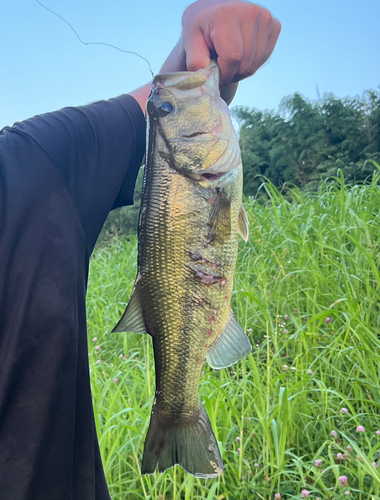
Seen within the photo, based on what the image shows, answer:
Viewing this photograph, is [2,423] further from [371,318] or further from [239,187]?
[371,318]

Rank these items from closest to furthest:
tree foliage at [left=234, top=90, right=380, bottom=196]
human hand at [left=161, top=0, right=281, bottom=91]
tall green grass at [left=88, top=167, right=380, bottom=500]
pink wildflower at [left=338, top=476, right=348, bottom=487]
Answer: human hand at [left=161, top=0, right=281, bottom=91]
pink wildflower at [left=338, top=476, right=348, bottom=487]
tall green grass at [left=88, top=167, right=380, bottom=500]
tree foliage at [left=234, top=90, right=380, bottom=196]

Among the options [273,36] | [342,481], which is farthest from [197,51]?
[342,481]

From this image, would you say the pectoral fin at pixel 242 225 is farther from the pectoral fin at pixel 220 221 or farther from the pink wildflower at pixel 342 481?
the pink wildflower at pixel 342 481

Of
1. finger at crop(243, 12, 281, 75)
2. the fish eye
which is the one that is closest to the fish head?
the fish eye

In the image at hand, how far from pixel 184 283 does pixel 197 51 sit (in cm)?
56

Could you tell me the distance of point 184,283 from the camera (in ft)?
3.32

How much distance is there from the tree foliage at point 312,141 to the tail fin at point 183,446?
16.6 metres

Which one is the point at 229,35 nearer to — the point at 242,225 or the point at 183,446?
the point at 242,225

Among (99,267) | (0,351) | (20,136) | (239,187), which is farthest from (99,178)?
(99,267)

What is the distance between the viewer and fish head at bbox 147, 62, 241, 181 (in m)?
1.08

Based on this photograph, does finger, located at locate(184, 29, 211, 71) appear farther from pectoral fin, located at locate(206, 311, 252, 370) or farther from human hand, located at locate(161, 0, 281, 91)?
pectoral fin, located at locate(206, 311, 252, 370)

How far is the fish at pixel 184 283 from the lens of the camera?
997mm

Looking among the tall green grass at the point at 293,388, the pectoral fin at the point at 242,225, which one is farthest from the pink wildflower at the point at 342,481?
the pectoral fin at the point at 242,225

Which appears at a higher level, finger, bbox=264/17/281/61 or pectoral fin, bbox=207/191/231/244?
finger, bbox=264/17/281/61
